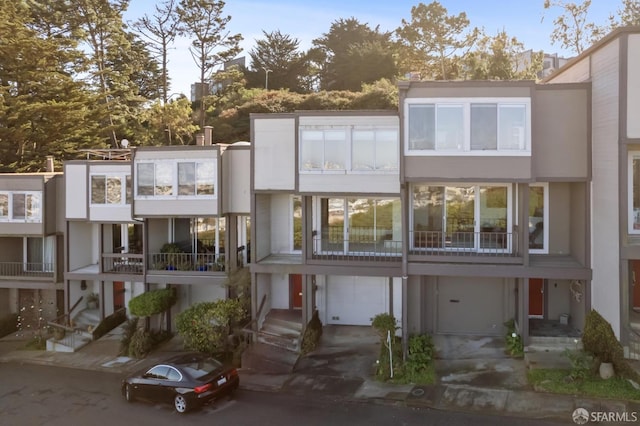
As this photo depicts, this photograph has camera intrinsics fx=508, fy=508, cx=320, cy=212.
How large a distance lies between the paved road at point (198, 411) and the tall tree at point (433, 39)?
112 ft

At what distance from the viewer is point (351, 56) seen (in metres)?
51.2

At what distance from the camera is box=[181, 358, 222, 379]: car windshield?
14.0 meters

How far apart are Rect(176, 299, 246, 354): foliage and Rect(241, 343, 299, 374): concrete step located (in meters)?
1.04

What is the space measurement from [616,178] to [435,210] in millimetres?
5666

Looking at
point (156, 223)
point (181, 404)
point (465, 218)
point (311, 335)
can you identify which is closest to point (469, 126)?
point (465, 218)

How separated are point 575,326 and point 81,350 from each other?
59.6 feet

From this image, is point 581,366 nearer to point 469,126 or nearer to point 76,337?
point 469,126

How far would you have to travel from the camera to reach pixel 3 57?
94.6 ft

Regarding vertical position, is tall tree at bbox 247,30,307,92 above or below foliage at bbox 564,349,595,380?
above

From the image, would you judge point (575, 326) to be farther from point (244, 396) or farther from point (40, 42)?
point (40, 42)

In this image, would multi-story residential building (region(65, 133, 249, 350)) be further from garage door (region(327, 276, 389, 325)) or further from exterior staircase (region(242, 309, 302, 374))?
garage door (region(327, 276, 389, 325))

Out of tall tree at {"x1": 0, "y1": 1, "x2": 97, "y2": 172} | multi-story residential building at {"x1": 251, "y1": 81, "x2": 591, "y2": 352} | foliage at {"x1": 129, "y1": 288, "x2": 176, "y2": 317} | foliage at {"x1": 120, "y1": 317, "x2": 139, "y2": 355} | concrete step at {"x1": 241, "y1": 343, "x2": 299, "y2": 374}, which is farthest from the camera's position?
tall tree at {"x1": 0, "y1": 1, "x2": 97, "y2": 172}

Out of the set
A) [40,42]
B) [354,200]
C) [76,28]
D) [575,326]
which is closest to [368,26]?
[76,28]

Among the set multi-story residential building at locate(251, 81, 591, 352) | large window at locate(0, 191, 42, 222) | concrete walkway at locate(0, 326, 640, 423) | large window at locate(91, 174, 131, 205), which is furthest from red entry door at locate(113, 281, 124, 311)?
multi-story residential building at locate(251, 81, 591, 352)
